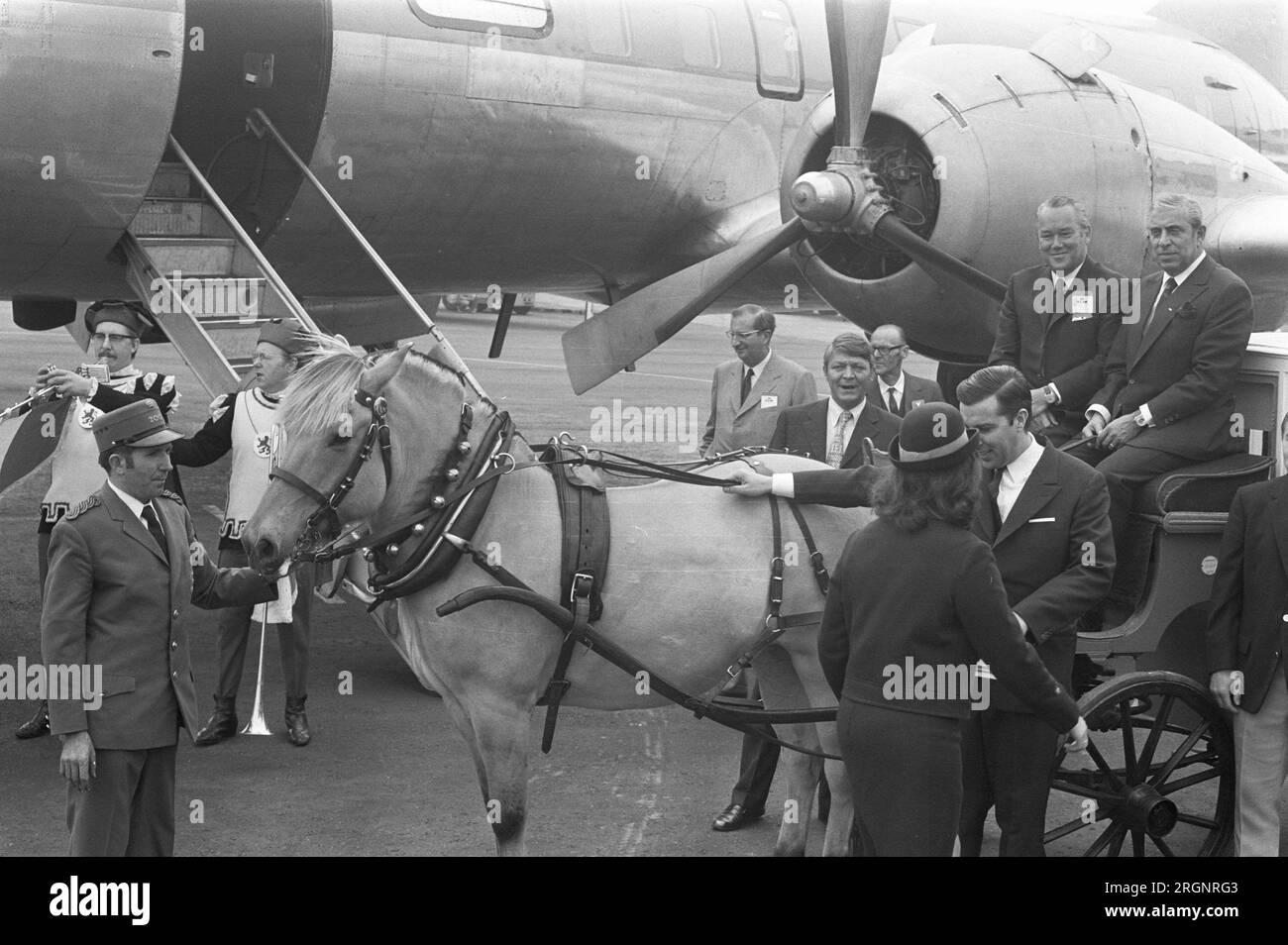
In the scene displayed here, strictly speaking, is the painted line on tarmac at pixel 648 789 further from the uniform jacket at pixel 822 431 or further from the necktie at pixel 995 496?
the necktie at pixel 995 496

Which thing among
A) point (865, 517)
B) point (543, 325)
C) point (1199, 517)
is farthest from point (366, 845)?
point (543, 325)

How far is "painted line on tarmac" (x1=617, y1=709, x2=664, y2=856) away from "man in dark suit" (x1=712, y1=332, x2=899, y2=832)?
32 cm

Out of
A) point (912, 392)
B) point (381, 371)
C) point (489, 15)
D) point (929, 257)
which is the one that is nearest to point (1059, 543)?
point (912, 392)

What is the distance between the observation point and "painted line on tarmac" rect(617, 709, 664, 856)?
19.2 feet

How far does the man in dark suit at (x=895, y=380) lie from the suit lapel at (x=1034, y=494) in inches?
77.9

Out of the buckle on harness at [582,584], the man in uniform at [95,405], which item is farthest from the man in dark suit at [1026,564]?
the man in uniform at [95,405]

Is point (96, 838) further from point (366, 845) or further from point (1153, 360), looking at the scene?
point (1153, 360)

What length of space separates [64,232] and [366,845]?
13.1 ft

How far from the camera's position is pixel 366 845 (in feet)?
18.7

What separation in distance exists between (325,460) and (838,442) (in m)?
2.36

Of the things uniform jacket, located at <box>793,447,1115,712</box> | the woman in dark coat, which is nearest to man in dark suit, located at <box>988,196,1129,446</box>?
uniform jacket, located at <box>793,447,1115,712</box>

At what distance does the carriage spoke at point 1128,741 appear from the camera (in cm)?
522

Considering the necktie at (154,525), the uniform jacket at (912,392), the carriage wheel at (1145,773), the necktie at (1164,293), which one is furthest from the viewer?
the uniform jacket at (912,392)

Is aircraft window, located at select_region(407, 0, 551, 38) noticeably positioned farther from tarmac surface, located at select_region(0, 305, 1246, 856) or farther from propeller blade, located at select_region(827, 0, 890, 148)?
tarmac surface, located at select_region(0, 305, 1246, 856)
